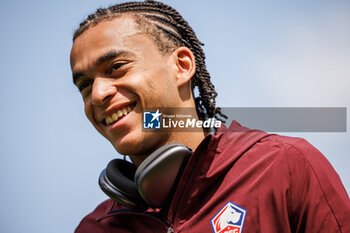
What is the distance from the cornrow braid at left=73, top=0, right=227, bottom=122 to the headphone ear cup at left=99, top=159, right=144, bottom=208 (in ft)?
3.28

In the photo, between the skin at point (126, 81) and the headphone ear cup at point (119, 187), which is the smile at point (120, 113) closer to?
the skin at point (126, 81)

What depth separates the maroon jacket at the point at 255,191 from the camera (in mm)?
2287

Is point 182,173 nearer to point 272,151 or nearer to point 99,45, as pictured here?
point 272,151

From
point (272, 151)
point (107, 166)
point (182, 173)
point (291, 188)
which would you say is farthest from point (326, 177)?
point (107, 166)

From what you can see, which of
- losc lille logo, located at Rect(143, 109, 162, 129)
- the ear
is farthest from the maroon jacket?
the ear

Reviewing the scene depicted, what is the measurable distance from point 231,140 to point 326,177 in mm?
737

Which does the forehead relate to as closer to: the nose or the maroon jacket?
the nose

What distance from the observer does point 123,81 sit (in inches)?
118

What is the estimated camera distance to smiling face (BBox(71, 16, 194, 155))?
301cm

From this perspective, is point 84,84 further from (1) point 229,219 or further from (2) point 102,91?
(1) point 229,219

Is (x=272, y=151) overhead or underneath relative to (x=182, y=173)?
overhead

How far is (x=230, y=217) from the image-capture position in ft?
7.86

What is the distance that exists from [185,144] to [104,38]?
1126 millimetres

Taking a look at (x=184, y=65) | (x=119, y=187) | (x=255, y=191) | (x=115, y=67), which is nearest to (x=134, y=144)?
(x=119, y=187)
